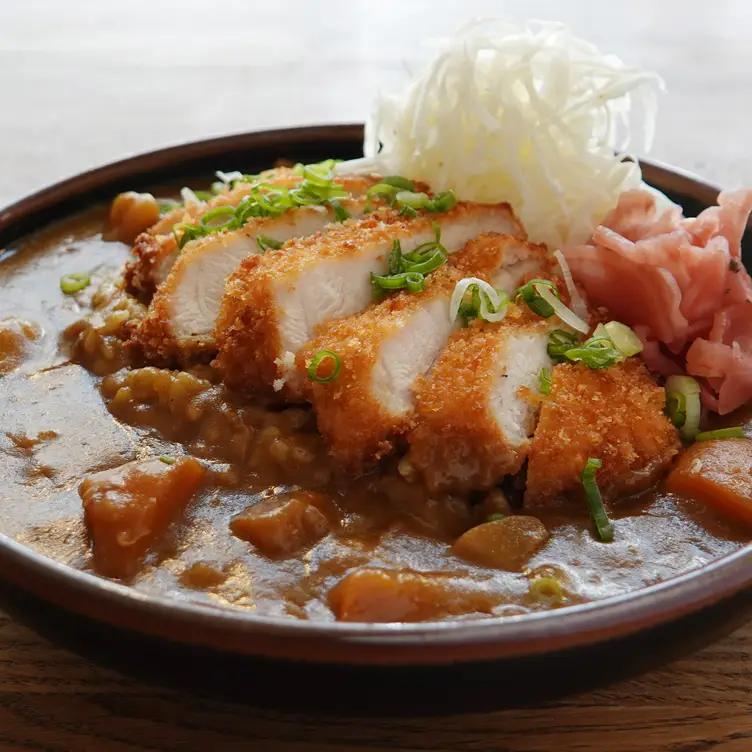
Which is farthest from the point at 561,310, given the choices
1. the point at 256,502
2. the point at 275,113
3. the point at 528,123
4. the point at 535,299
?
the point at 275,113

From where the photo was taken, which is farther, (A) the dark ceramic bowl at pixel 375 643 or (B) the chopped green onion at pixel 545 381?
(B) the chopped green onion at pixel 545 381

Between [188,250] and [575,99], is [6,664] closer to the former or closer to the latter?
[188,250]

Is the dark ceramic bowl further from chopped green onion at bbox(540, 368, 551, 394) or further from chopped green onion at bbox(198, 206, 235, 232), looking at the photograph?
chopped green onion at bbox(198, 206, 235, 232)

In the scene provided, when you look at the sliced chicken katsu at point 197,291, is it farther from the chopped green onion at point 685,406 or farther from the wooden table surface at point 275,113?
the chopped green onion at point 685,406

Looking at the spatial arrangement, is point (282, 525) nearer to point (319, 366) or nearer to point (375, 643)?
point (319, 366)

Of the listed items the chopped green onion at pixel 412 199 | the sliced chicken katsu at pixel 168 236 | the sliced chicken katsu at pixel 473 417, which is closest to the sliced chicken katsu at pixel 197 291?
the sliced chicken katsu at pixel 168 236

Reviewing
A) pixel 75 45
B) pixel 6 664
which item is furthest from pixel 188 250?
pixel 75 45
